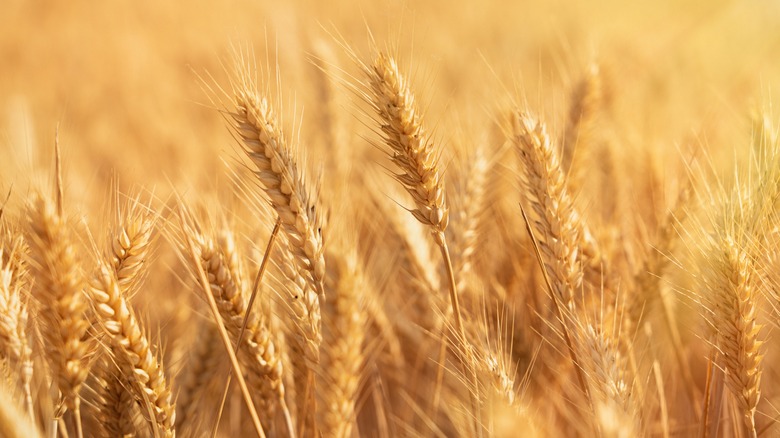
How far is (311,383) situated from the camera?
41.3 inches

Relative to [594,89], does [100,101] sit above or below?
above

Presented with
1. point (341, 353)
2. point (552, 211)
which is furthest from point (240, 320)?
point (552, 211)

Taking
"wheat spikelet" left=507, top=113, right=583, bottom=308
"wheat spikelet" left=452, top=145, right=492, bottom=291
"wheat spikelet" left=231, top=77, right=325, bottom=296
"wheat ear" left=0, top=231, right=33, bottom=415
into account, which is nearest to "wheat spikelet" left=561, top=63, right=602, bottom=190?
"wheat spikelet" left=452, top=145, right=492, bottom=291

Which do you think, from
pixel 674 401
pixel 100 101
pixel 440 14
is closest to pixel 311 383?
pixel 674 401

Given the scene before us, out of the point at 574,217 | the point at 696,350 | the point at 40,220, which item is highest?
the point at 40,220

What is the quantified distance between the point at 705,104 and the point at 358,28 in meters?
3.51

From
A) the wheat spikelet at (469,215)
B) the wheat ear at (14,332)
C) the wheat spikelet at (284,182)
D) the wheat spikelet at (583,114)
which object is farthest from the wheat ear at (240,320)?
the wheat spikelet at (583,114)

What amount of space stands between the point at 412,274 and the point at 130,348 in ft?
2.37

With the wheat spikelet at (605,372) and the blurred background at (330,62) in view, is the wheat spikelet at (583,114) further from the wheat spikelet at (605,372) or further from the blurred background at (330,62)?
the wheat spikelet at (605,372)

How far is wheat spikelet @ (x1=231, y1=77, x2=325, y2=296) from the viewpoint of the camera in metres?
0.90

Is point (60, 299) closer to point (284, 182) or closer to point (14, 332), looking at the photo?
point (14, 332)

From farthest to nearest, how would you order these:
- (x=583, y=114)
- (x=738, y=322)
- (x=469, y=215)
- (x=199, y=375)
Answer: (x=583, y=114) < (x=469, y=215) < (x=199, y=375) < (x=738, y=322)

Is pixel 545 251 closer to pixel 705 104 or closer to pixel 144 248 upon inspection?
pixel 144 248

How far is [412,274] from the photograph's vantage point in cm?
143
